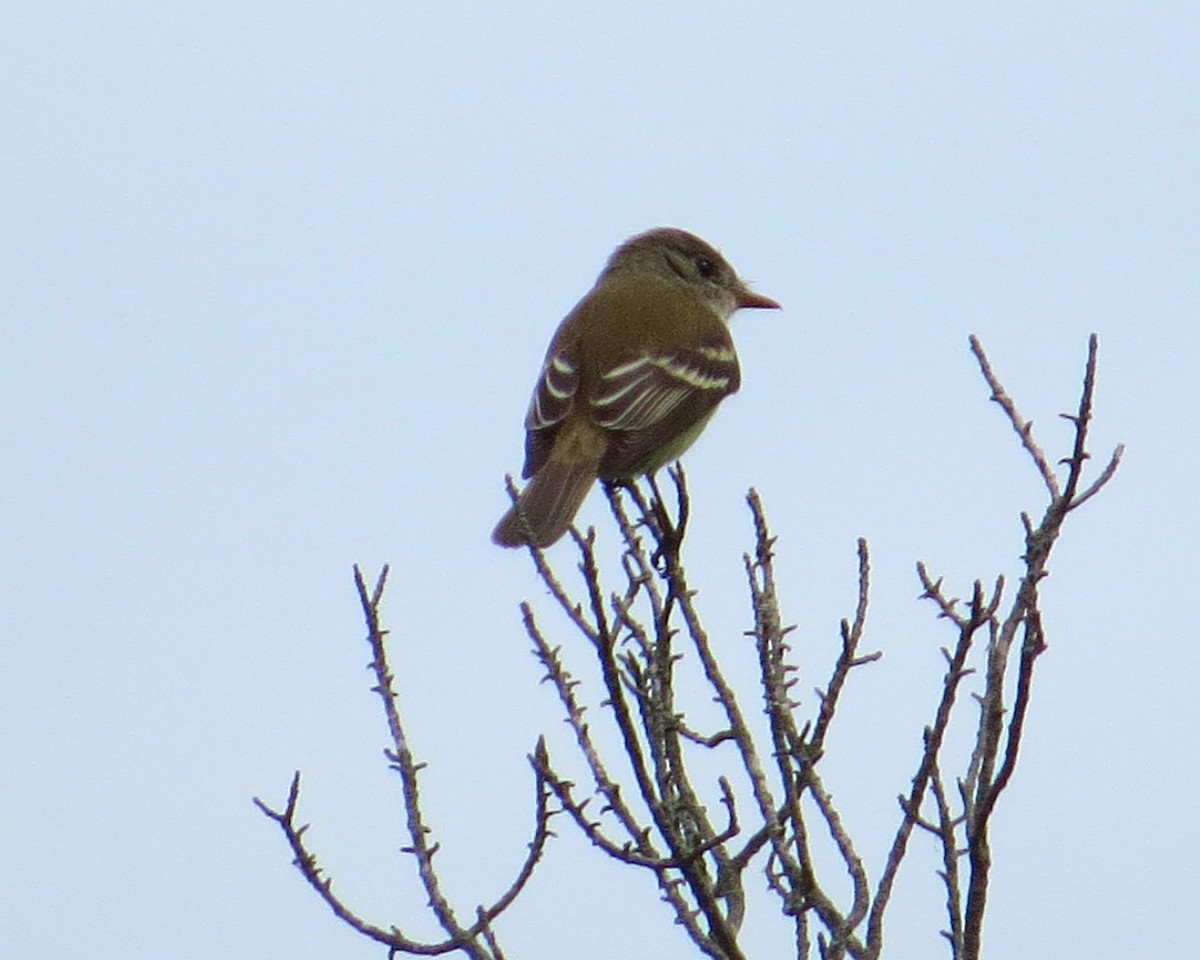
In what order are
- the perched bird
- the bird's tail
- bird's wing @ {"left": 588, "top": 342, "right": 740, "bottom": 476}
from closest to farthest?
the bird's tail, the perched bird, bird's wing @ {"left": 588, "top": 342, "right": 740, "bottom": 476}

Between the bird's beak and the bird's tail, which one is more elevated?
the bird's beak

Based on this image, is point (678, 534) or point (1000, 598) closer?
point (1000, 598)

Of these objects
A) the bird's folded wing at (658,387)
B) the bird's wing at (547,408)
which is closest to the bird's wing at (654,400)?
the bird's folded wing at (658,387)

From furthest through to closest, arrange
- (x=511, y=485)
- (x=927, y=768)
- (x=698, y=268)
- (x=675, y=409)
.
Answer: (x=698, y=268) → (x=675, y=409) → (x=511, y=485) → (x=927, y=768)

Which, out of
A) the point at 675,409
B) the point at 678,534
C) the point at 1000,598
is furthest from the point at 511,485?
the point at 675,409

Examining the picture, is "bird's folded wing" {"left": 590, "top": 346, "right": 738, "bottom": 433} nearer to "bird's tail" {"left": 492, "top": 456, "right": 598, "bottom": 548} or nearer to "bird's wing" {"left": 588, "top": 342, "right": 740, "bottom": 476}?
"bird's wing" {"left": 588, "top": 342, "right": 740, "bottom": 476}

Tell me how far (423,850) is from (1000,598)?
1.43 m

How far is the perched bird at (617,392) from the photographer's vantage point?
7.62 m

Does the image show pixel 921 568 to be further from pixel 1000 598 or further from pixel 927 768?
pixel 927 768

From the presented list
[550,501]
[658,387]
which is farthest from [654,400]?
[550,501]

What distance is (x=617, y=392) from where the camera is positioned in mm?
8258

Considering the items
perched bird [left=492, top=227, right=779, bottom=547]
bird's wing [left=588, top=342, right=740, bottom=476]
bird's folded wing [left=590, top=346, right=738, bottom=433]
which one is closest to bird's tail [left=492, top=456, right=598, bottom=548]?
perched bird [left=492, top=227, right=779, bottom=547]

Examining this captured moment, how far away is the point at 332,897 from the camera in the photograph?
4535 mm

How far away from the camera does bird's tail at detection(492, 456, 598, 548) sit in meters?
7.01
